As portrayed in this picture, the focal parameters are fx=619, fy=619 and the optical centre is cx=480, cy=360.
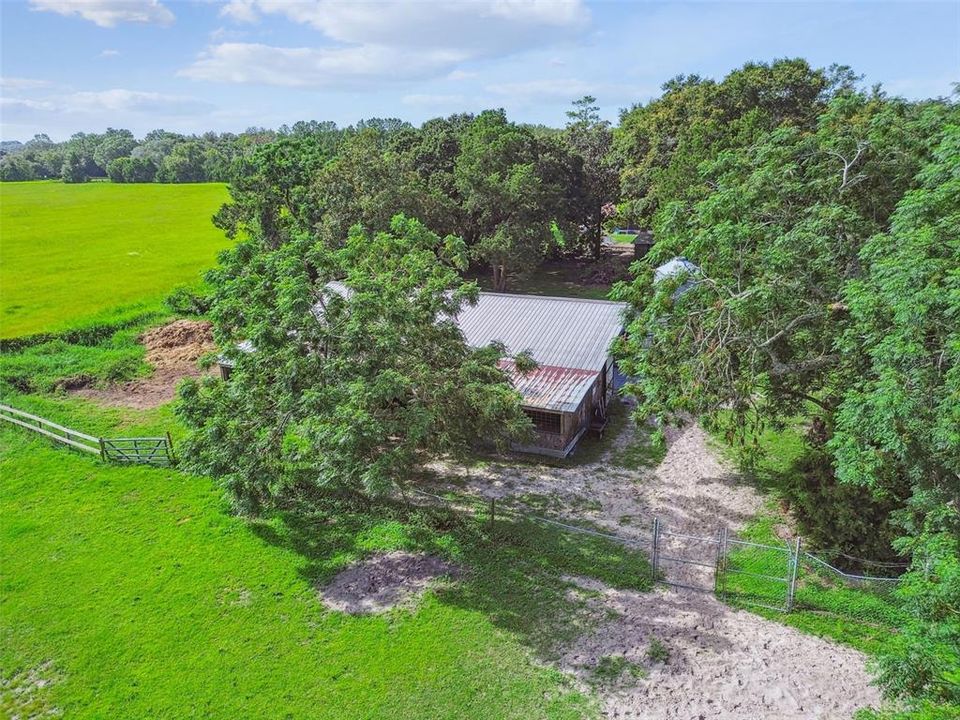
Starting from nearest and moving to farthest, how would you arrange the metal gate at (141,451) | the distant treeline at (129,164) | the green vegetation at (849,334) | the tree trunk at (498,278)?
1. the green vegetation at (849,334)
2. the metal gate at (141,451)
3. the tree trunk at (498,278)
4. the distant treeline at (129,164)

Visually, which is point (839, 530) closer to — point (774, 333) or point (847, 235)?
point (774, 333)

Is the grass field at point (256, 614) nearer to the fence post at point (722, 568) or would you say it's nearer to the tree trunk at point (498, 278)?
the fence post at point (722, 568)

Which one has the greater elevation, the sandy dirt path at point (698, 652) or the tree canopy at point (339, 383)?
the tree canopy at point (339, 383)

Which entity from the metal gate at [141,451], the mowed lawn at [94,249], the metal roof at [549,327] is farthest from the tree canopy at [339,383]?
the mowed lawn at [94,249]

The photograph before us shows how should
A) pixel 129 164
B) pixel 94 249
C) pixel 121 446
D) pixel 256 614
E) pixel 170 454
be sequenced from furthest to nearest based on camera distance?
pixel 129 164
pixel 94 249
pixel 121 446
pixel 170 454
pixel 256 614

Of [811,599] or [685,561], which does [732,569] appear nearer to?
[685,561]

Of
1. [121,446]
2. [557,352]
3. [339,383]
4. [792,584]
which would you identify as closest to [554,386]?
[557,352]

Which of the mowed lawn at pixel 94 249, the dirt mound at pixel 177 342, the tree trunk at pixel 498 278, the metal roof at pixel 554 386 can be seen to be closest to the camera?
the metal roof at pixel 554 386
